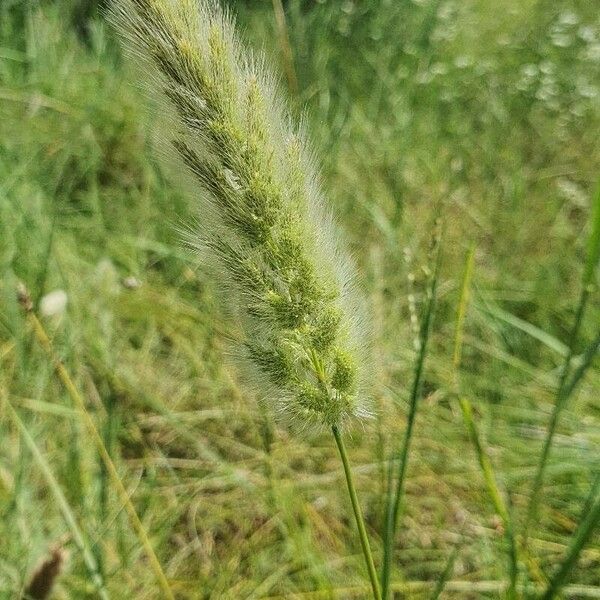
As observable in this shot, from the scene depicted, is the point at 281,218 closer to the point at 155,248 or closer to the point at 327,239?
the point at 327,239

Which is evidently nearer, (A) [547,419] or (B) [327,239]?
(B) [327,239]

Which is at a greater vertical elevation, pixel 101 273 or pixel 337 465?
pixel 101 273

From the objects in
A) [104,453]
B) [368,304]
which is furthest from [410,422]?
[104,453]

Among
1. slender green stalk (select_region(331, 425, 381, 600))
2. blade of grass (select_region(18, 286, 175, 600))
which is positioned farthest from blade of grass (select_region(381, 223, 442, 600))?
blade of grass (select_region(18, 286, 175, 600))

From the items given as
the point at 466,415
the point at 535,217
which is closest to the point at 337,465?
the point at 466,415

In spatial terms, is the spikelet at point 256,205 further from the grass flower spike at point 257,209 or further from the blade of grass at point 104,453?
the blade of grass at point 104,453

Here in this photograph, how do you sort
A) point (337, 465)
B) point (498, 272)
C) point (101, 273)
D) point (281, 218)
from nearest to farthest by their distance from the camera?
point (281, 218) → point (337, 465) → point (101, 273) → point (498, 272)

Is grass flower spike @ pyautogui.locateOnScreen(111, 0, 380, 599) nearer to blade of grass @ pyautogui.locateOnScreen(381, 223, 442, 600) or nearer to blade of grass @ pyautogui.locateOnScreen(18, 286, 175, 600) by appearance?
blade of grass @ pyautogui.locateOnScreen(381, 223, 442, 600)

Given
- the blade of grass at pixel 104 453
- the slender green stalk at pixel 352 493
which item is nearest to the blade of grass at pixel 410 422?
the slender green stalk at pixel 352 493
